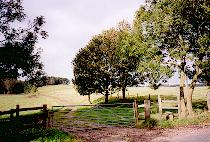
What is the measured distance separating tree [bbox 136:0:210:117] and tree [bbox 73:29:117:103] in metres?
25.1

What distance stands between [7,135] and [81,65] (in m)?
38.5

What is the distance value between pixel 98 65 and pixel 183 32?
91.1 feet

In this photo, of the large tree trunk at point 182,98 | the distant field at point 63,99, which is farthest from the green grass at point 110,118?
the distant field at point 63,99

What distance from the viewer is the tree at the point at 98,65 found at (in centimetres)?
5194

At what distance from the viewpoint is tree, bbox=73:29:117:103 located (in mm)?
51938

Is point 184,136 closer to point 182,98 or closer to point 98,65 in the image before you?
point 182,98

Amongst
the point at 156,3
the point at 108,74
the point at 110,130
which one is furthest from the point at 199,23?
the point at 108,74

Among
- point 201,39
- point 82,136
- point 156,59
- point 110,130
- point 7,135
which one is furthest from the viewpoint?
point 156,59

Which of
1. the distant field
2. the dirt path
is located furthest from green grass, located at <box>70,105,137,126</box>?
the distant field

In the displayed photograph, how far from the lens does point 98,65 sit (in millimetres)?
51719

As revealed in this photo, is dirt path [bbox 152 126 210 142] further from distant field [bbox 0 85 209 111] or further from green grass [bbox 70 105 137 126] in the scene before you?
distant field [bbox 0 85 209 111]

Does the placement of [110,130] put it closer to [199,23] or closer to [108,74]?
[199,23]

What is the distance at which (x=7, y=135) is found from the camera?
50.2ft

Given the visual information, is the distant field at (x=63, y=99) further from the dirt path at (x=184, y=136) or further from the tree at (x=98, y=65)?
the dirt path at (x=184, y=136)
